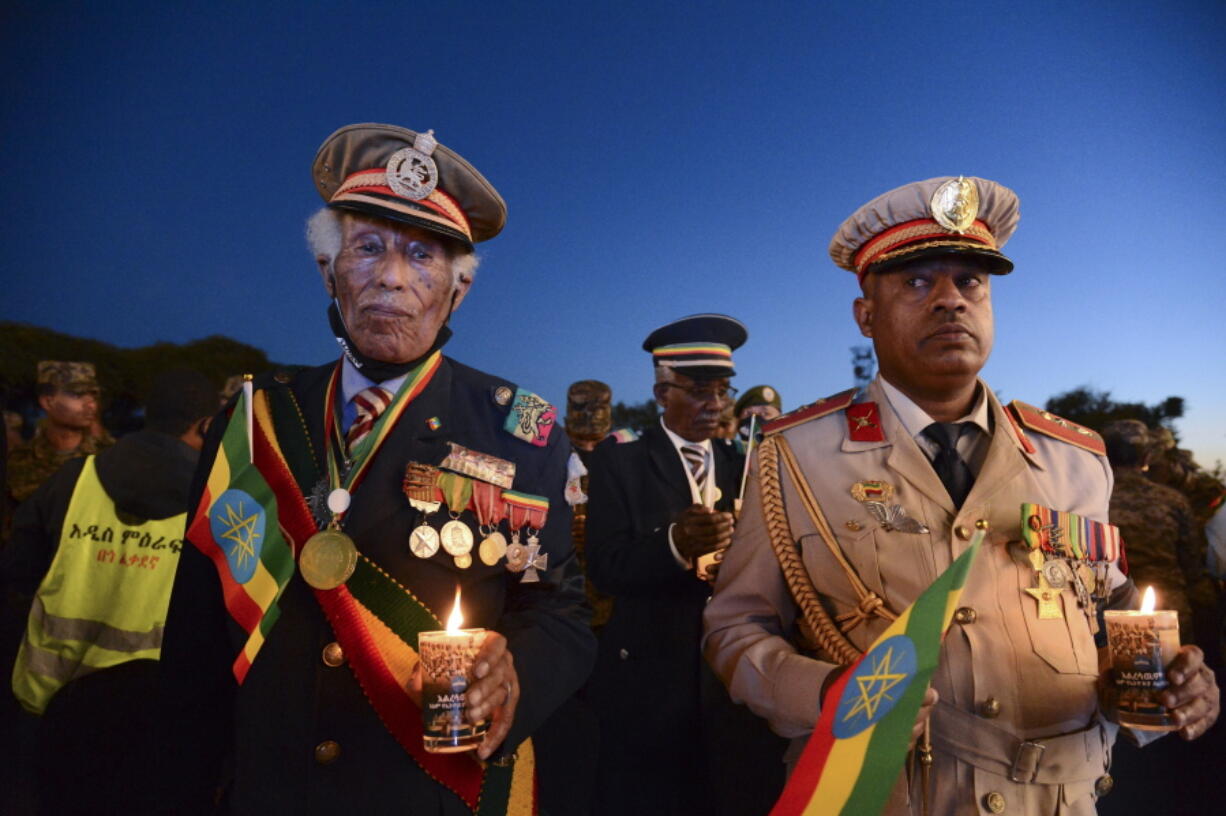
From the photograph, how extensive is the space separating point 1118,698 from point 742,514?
116 centimetres

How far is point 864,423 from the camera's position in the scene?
8.67 ft

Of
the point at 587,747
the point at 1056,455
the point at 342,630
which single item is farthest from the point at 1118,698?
the point at 587,747

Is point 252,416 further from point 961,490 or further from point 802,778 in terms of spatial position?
point 961,490

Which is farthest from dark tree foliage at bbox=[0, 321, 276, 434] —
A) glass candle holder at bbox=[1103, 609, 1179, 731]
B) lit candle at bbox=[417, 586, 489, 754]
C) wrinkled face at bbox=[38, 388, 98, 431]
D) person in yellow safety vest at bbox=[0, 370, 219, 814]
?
glass candle holder at bbox=[1103, 609, 1179, 731]

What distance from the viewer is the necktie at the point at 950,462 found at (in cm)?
251

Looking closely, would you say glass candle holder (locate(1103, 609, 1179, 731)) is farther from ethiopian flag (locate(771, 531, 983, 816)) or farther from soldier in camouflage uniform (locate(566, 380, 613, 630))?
soldier in camouflage uniform (locate(566, 380, 613, 630))

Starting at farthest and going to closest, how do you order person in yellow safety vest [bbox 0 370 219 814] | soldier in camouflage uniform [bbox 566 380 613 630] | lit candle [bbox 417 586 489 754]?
1. soldier in camouflage uniform [bbox 566 380 613 630]
2. person in yellow safety vest [bbox 0 370 219 814]
3. lit candle [bbox 417 586 489 754]

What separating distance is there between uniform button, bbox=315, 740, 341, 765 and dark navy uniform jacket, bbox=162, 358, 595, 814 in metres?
0.02

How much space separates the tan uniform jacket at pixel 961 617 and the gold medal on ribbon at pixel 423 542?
0.96 metres

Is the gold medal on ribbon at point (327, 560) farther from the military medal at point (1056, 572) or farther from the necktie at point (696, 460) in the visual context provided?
the necktie at point (696, 460)

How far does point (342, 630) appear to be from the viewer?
2.14 meters

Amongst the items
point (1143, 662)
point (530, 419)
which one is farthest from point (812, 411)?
point (1143, 662)

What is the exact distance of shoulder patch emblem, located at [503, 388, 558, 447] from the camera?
2557 millimetres

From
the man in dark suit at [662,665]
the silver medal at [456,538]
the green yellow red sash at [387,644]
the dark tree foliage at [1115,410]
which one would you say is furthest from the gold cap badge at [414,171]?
the dark tree foliage at [1115,410]
